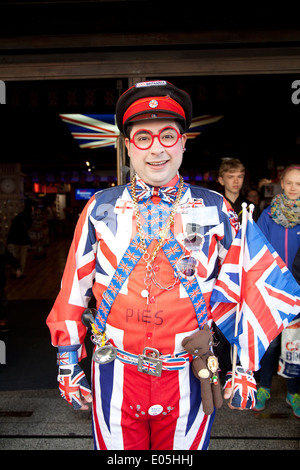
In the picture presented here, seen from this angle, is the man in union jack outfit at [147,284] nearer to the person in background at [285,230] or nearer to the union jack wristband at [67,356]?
the union jack wristband at [67,356]

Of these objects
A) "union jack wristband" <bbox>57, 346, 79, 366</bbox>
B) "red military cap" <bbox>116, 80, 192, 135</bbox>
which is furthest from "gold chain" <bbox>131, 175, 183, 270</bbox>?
"union jack wristband" <bbox>57, 346, 79, 366</bbox>

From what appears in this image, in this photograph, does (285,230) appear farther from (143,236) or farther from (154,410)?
(154,410)

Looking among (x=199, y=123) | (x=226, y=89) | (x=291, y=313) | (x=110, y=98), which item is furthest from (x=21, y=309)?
(x=291, y=313)

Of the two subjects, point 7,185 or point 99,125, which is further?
point 7,185

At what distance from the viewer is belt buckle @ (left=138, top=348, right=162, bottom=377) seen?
1.34 m

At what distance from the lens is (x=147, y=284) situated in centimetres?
137

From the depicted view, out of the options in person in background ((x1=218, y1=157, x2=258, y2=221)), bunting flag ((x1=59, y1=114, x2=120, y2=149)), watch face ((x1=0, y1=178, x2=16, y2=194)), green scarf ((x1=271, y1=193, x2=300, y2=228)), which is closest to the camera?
green scarf ((x1=271, y1=193, x2=300, y2=228))

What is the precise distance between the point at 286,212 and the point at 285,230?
5.1 inches

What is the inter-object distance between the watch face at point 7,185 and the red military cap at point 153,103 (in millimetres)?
9196

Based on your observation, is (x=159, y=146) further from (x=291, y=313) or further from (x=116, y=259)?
(x=291, y=313)

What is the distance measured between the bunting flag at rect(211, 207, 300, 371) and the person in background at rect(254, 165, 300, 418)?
106 cm

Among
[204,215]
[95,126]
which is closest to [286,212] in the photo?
[204,215]

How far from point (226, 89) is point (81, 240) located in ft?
11.9

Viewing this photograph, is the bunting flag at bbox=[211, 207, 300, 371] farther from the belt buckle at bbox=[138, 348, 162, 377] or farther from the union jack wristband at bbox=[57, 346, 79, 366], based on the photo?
the union jack wristband at bbox=[57, 346, 79, 366]
